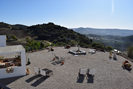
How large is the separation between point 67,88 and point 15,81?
337 cm

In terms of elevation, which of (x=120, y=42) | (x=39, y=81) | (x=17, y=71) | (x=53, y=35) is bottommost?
(x=120, y=42)

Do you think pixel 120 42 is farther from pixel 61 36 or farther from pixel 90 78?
pixel 90 78

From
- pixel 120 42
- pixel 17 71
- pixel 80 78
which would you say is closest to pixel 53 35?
pixel 120 42

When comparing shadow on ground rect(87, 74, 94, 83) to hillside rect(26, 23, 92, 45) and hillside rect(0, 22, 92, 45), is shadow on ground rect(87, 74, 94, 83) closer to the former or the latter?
hillside rect(26, 23, 92, 45)

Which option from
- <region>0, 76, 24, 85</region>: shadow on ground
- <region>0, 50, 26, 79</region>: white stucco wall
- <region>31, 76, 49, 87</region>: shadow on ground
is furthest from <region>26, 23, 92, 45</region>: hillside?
<region>0, 76, 24, 85</region>: shadow on ground

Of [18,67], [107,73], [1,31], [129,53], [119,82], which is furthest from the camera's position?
[1,31]

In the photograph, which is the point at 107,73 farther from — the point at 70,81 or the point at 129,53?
the point at 129,53

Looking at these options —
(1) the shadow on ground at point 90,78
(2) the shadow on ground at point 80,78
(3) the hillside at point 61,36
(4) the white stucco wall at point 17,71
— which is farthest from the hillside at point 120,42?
(4) the white stucco wall at point 17,71

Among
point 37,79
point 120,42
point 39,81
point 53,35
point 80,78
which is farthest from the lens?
point 120,42

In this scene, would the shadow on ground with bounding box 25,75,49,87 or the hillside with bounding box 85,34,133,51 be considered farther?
the hillside with bounding box 85,34,133,51

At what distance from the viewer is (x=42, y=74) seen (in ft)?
21.2

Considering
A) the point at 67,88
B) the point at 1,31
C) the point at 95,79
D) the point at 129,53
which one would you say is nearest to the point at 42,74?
the point at 67,88

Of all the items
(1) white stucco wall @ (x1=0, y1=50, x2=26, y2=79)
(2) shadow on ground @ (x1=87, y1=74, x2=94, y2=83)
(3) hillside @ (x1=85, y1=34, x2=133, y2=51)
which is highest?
(1) white stucco wall @ (x1=0, y1=50, x2=26, y2=79)

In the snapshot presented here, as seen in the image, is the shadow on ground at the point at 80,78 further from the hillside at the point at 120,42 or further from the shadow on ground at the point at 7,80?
the hillside at the point at 120,42
